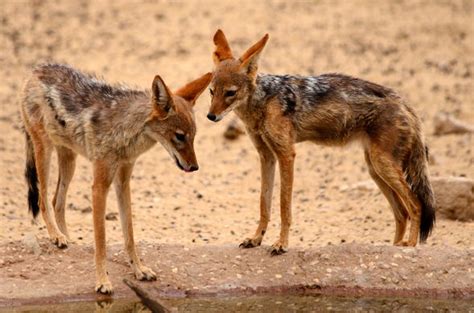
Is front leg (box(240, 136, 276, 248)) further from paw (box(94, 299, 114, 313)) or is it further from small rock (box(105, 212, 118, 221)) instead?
small rock (box(105, 212, 118, 221))

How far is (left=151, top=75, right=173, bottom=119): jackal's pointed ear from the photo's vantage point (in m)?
7.39

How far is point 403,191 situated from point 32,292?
3.46m

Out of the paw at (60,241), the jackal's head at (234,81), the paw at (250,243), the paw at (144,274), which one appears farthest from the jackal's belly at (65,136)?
the paw at (250,243)

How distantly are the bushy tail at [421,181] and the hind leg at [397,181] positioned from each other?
0.05 metres

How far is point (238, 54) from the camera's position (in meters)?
17.4

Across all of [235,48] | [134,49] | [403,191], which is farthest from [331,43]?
[403,191]

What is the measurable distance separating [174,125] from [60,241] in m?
1.75

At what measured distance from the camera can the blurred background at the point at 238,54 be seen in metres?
10.8

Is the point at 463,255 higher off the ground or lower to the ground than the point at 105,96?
lower

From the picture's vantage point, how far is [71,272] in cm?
812

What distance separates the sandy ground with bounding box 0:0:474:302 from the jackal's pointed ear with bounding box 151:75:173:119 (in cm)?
179

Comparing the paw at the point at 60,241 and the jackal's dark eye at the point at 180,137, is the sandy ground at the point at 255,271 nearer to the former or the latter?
the paw at the point at 60,241

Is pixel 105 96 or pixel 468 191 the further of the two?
pixel 468 191

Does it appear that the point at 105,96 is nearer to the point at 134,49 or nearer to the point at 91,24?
the point at 134,49
